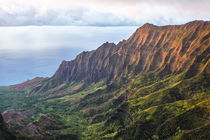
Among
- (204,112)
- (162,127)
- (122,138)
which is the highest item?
(204,112)

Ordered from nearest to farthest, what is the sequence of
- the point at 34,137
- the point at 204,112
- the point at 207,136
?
the point at 207,136
the point at 204,112
the point at 34,137

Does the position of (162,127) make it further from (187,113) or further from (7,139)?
(7,139)

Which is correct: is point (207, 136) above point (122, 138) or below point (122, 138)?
above

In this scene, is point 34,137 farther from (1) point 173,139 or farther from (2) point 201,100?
(2) point 201,100

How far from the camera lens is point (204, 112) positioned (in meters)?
171

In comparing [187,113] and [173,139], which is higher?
[187,113]

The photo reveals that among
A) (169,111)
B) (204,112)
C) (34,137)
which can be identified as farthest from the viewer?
(169,111)

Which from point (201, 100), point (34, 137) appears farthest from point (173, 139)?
point (34, 137)

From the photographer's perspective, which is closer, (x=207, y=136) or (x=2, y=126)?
(x=207, y=136)

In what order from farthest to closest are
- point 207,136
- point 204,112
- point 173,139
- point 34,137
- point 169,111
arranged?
point 169,111, point 34,137, point 204,112, point 173,139, point 207,136

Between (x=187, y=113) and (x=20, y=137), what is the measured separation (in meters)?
140

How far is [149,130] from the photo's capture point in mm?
181250

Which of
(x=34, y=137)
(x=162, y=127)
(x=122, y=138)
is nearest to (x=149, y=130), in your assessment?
(x=162, y=127)

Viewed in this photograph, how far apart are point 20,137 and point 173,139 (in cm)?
12045
